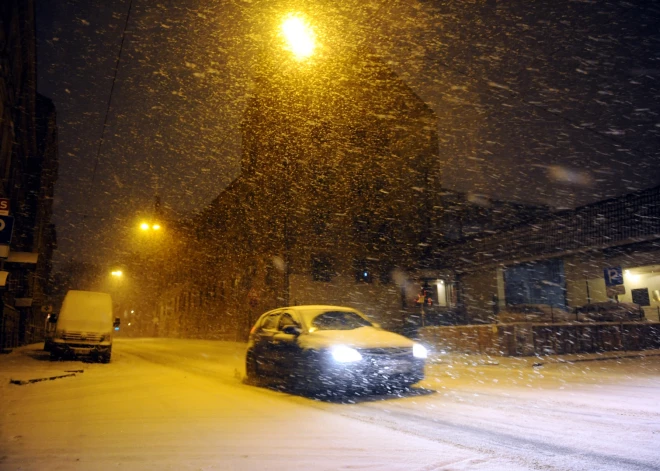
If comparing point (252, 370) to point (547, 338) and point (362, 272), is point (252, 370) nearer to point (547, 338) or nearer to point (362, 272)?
point (547, 338)

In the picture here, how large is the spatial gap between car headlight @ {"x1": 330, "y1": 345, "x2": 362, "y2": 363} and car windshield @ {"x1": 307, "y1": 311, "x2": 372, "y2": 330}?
104 cm

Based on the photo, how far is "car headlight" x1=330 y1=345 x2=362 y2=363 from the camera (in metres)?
8.36

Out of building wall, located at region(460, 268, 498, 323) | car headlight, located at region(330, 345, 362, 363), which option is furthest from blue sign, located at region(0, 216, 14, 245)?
building wall, located at region(460, 268, 498, 323)

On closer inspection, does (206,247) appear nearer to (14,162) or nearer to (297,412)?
(14,162)

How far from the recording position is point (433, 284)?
34.1 meters

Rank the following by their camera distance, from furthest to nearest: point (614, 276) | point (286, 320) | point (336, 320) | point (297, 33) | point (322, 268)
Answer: point (322, 268), point (614, 276), point (297, 33), point (286, 320), point (336, 320)

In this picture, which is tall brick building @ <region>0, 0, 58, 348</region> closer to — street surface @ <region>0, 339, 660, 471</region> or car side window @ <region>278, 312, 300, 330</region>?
street surface @ <region>0, 339, 660, 471</region>

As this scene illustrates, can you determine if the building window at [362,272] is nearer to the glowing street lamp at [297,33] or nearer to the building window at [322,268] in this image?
the building window at [322,268]

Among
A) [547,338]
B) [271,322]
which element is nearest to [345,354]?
[271,322]

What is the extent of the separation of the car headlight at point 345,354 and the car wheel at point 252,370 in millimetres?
2696

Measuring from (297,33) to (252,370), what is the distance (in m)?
9.09

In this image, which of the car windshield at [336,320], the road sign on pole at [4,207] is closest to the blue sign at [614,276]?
the car windshield at [336,320]

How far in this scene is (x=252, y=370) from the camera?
10734 mm

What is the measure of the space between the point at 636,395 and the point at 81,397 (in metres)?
9.09
